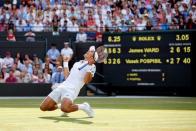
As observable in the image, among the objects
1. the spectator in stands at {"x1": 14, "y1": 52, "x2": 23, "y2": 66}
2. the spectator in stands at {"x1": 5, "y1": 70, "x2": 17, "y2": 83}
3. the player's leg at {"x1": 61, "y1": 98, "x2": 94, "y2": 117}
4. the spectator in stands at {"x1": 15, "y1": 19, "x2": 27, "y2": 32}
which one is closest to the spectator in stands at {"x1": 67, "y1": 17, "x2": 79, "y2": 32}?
the spectator in stands at {"x1": 15, "y1": 19, "x2": 27, "y2": 32}

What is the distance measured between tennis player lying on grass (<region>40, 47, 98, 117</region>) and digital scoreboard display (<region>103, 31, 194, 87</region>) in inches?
491

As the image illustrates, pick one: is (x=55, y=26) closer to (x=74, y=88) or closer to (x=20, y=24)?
(x=20, y=24)

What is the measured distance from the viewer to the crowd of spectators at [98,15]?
27781 millimetres

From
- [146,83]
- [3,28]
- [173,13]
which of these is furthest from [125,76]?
[3,28]

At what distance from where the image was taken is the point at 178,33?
2528cm

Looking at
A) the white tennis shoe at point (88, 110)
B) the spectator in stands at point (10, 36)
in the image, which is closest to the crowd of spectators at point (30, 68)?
the spectator in stands at point (10, 36)

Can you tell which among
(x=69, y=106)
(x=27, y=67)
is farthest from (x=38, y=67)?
(x=69, y=106)

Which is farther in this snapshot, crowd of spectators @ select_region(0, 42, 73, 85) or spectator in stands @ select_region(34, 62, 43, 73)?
spectator in stands @ select_region(34, 62, 43, 73)

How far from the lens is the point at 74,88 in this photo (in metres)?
13.3

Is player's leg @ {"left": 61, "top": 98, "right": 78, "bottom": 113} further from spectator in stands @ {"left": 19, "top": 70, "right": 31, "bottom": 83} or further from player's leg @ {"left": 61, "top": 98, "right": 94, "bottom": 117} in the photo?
spectator in stands @ {"left": 19, "top": 70, "right": 31, "bottom": 83}

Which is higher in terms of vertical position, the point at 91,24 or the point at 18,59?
the point at 91,24

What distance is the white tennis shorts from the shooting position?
13172mm

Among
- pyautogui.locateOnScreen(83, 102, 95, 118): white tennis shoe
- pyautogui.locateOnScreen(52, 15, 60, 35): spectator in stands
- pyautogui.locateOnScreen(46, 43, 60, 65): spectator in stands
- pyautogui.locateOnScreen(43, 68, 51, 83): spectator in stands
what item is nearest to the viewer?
pyautogui.locateOnScreen(83, 102, 95, 118): white tennis shoe

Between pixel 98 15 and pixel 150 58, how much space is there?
4.53 meters
